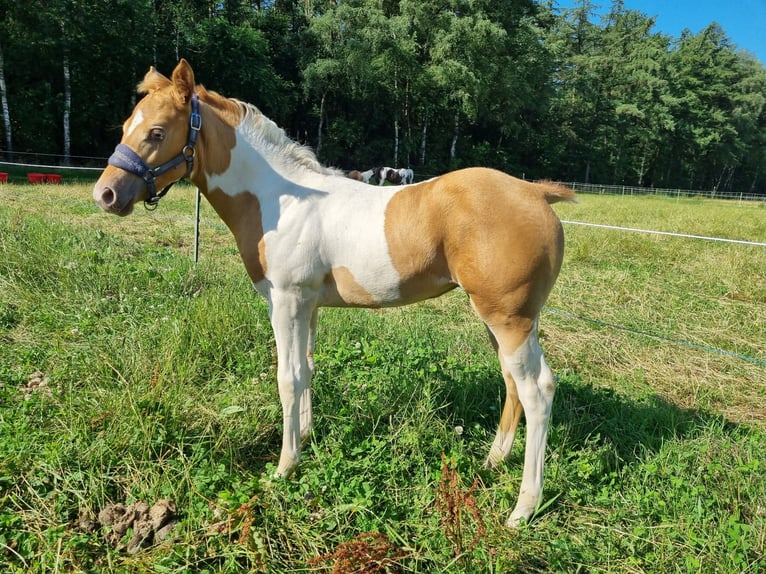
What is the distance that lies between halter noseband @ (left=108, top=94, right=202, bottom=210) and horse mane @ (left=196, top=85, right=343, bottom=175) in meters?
0.16

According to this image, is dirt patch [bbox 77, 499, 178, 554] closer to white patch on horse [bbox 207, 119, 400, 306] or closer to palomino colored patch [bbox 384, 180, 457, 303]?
white patch on horse [bbox 207, 119, 400, 306]

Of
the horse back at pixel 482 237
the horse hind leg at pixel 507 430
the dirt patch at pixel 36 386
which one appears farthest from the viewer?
the dirt patch at pixel 36 386

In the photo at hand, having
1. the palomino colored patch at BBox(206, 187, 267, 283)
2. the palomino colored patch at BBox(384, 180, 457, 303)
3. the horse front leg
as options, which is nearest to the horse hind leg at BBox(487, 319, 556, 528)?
the palomino colored patch at BBox(384, 180, 457, 303)

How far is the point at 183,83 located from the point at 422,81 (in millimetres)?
30300

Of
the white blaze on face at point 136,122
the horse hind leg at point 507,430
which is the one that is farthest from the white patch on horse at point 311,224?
the horse hind leg at point 507,430

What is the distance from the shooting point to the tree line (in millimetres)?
21609

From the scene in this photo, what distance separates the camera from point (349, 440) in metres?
2.85

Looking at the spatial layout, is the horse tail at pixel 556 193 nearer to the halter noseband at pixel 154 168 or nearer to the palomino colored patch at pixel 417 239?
the palomino colored patch at pixel 417 239

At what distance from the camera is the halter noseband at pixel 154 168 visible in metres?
2.37

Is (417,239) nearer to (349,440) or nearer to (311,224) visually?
(311,224)

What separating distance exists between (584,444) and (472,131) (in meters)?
40.5

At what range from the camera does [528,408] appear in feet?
8.04

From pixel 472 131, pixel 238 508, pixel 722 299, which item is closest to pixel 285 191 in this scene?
pixel 238 508

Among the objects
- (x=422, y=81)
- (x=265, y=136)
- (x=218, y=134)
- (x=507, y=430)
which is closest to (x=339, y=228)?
(x=265, y=136)
